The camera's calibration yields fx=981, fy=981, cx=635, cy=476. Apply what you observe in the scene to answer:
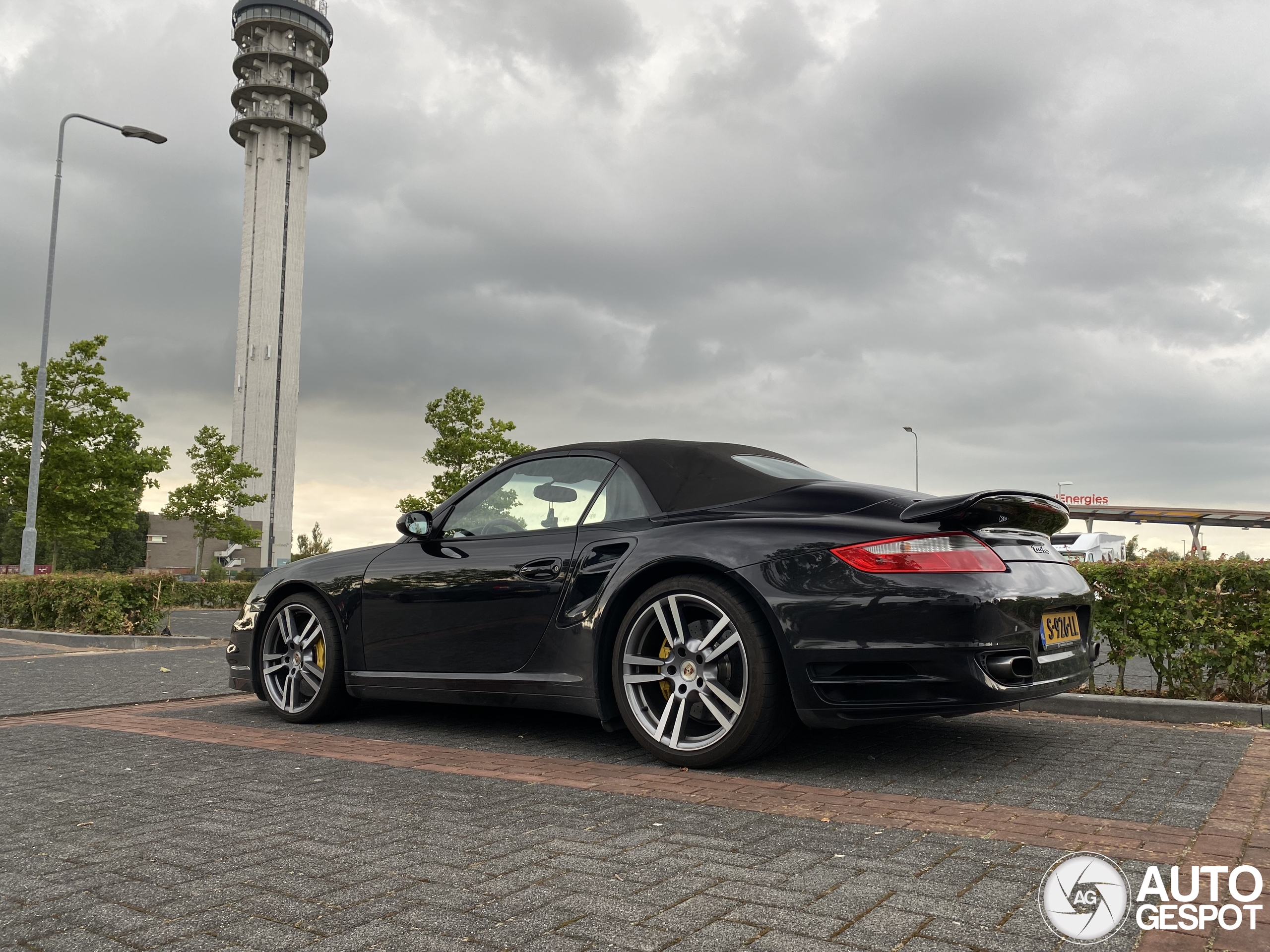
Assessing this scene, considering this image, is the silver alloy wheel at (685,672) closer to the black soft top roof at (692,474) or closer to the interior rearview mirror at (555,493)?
the black soft top roof at (692,474)

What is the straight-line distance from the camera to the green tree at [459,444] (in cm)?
3316

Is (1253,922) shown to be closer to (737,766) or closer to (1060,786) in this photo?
(1060,786)

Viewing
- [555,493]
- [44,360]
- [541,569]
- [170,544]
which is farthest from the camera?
[170,544]

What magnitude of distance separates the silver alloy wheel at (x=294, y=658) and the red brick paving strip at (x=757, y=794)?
0.93 ft

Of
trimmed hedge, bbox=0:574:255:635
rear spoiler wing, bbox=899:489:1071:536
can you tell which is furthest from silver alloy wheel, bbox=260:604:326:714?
trimmed hedge, bbox=0:574:255:635

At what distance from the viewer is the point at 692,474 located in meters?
4.57

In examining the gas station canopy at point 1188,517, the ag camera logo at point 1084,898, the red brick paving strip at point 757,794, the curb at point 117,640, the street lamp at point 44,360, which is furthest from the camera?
the gas station canopy at point 1188,517

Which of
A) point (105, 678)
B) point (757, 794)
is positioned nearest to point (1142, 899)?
point (757, 794)

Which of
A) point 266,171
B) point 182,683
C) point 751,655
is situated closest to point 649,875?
point 751,655

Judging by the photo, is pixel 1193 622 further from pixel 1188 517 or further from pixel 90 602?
pixel 1188 517

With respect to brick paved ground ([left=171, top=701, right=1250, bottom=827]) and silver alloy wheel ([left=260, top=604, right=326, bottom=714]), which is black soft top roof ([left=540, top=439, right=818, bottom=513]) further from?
silver alloy wheel ([left=260, top=604, right=326, bottom=714])

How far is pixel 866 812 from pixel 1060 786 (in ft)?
2.89

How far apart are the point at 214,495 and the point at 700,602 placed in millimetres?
45629

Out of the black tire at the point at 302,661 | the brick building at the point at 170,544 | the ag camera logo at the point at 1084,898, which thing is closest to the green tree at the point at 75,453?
the black tire at the point at 302,661
